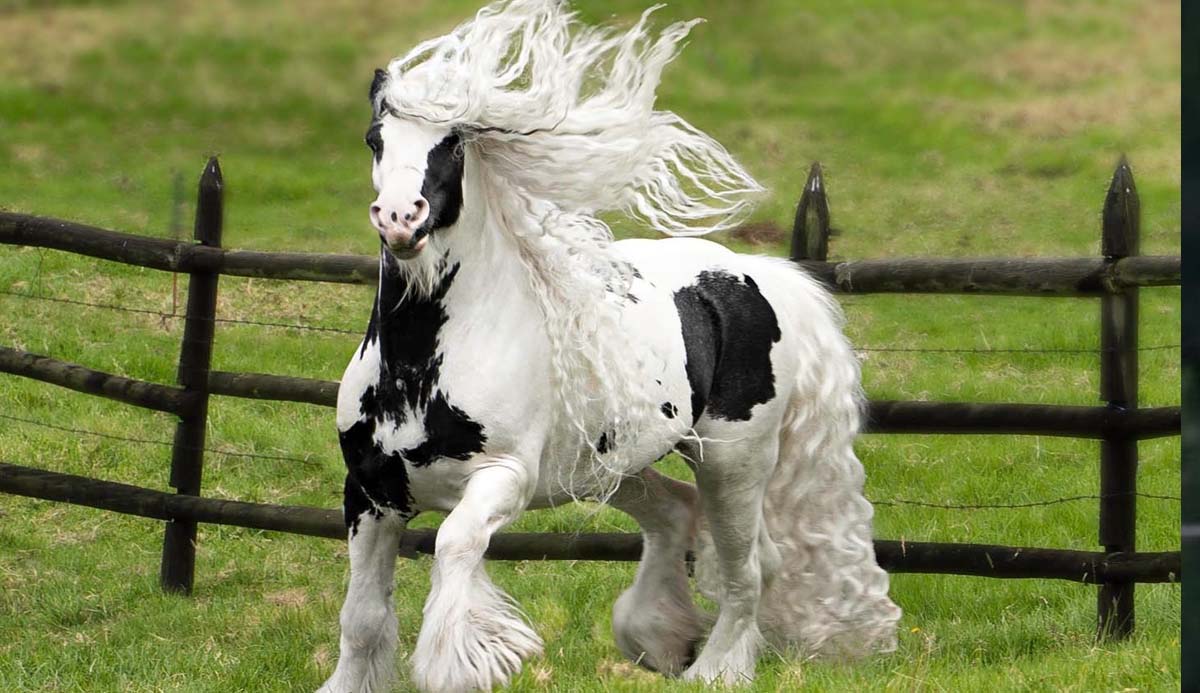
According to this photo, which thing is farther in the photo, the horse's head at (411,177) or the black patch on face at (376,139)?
the black patch on face at (376,139)

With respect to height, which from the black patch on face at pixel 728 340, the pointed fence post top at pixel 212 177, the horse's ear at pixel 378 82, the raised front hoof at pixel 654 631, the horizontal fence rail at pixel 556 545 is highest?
the pointed fence post top at pixel 212 177

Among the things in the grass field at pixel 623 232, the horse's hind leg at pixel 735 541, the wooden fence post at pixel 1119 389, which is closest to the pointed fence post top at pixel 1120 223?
the wooden fence post at pixel 1119 389

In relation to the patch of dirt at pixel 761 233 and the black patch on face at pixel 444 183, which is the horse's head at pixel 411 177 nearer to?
the black patch on face at pixel 444 183

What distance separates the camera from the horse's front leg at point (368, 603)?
13.6 ft

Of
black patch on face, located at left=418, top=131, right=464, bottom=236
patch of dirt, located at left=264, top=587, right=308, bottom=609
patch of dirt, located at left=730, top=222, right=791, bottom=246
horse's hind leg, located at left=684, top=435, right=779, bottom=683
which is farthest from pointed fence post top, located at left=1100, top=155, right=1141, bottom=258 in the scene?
patch of dirt, located at left=730, top=222, right=791, bottom=246

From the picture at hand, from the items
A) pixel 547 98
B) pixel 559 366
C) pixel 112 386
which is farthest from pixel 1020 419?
pixel 112 386

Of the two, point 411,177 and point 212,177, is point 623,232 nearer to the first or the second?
point 212,177

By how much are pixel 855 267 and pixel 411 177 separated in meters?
2.39

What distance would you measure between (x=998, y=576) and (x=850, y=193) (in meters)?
10.3

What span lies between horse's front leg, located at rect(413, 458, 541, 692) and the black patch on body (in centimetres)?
12

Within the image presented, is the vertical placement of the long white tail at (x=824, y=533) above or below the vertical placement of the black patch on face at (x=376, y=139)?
below

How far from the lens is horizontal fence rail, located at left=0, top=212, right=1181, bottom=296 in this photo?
5262 millimetres

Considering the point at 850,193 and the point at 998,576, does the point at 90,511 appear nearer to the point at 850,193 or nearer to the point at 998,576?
the point at 998,576

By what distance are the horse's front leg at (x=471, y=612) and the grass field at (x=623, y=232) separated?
32 centimetres
